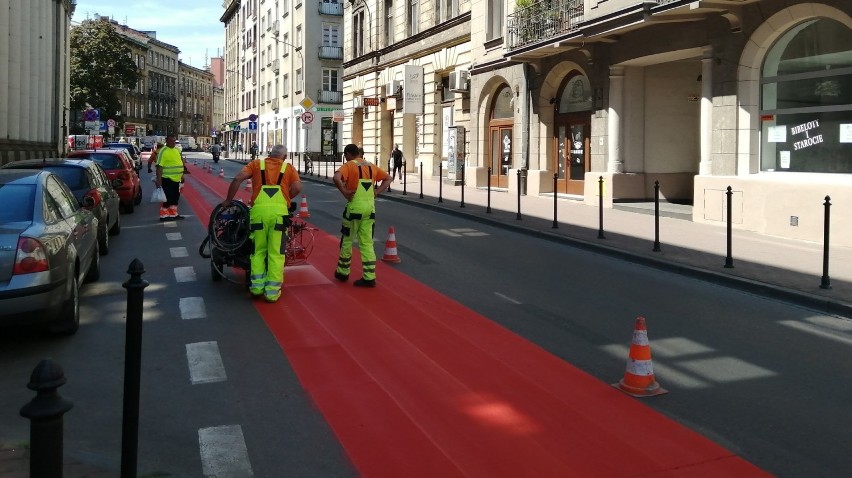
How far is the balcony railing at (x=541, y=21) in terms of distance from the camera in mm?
20844

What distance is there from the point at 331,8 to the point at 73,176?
49075 mm

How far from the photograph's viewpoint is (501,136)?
91.7 ft

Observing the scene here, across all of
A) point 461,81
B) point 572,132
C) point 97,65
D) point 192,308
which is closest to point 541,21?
point 572,132

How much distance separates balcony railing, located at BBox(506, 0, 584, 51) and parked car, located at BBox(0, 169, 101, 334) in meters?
15.1

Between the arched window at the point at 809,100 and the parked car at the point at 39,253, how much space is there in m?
12.6

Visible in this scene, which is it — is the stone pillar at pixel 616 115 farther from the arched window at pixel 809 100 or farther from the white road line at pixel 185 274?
the white road line at pixel 185 274

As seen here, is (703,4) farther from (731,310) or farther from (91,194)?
(91,194)

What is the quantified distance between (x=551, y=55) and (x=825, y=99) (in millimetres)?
10333

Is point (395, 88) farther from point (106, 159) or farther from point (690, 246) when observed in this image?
point (690, 246)

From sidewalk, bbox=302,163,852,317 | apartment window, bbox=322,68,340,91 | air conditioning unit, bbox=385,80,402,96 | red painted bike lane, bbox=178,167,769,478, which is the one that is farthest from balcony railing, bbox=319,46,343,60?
red painted bike lane, bbox=178,167,769,478

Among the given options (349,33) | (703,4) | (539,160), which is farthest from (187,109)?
(703,4)

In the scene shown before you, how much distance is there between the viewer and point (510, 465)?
14.1 feet

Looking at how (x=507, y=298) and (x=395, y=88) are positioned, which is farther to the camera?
(x=395, y=88)

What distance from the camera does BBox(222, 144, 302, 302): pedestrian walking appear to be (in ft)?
26.9
